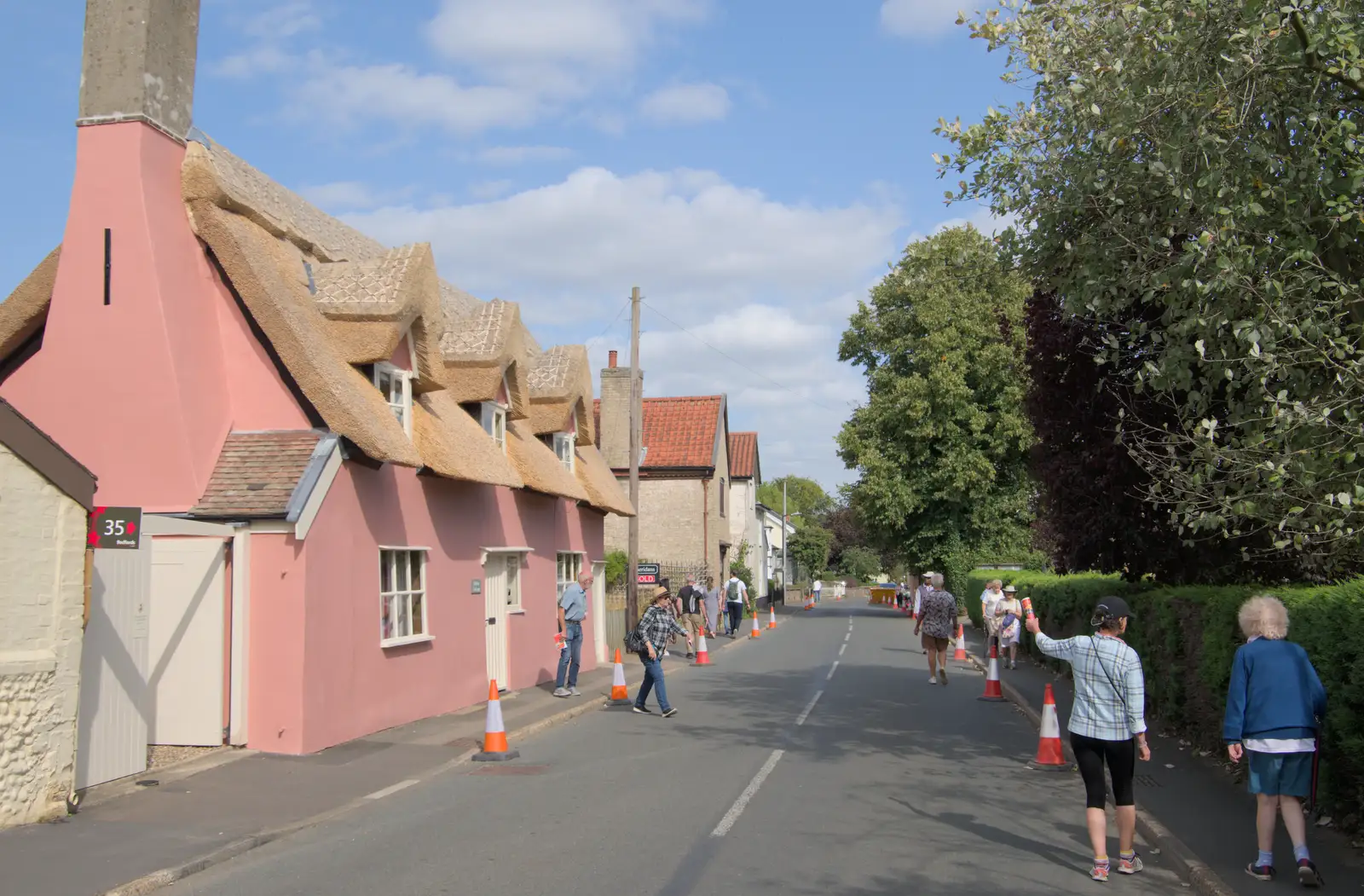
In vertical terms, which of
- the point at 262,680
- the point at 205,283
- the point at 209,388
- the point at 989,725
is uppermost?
the point at 205,283

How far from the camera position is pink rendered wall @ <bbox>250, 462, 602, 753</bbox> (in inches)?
484

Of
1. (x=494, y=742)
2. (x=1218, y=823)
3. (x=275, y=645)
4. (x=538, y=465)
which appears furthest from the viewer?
(x=538, y=465)

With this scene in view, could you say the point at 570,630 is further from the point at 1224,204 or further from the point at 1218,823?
the point at 1224,204

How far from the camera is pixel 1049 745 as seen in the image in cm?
1194

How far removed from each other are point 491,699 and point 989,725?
6829 mm

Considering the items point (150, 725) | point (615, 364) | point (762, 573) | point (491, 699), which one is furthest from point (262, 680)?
point (762, 573)

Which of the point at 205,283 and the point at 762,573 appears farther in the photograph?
the point at 762,573

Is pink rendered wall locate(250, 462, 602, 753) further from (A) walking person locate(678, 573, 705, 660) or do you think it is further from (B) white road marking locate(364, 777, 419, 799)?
(A) walking person locate(678, 573, 705, 660)

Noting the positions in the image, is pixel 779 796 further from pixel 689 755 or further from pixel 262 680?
pixel 262 680

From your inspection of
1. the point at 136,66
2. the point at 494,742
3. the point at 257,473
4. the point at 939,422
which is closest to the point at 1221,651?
the point at 494,742

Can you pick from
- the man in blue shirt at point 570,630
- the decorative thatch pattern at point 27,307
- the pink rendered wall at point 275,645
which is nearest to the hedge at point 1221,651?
the man in blue shirt at point 570,630

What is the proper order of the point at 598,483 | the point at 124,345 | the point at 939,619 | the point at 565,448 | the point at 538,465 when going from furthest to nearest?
1. the point at 598,483
2. the point at 565,448
3. the point at 538,465
4. the point at 939,619
5. the point at 124,345

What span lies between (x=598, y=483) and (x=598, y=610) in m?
2.74

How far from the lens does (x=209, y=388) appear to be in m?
12.8
